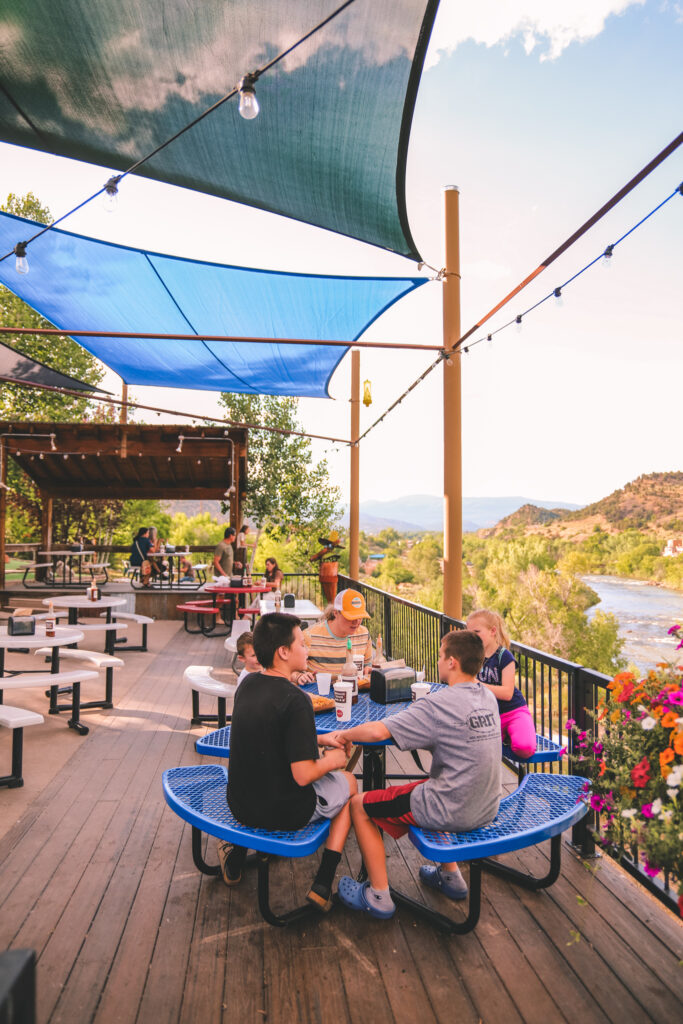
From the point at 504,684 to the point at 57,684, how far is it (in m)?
3.45

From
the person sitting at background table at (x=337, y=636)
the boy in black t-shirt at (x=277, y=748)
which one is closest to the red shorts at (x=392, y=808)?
the boy in black t-shirt at (x=277, y=748)

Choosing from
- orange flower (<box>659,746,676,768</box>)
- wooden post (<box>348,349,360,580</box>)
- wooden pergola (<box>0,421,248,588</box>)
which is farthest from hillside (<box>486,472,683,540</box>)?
orange flower (<box>659,746,676,768</box>)

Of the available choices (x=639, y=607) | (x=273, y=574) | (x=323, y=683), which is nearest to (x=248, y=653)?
(x=323, y=683)

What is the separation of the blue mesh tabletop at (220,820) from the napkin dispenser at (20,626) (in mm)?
2512

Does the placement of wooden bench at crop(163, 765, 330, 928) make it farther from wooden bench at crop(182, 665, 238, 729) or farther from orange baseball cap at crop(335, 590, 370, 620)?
wooden bench at crop(182, 665, 238, 729)

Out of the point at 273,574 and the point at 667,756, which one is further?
the point at 273,574

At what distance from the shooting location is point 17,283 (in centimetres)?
700

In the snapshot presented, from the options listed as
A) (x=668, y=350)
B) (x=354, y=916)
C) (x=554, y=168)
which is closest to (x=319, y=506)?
(x=354, y=916)

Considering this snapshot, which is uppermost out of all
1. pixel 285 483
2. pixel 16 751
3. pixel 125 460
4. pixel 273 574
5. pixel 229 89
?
pixel 229 89

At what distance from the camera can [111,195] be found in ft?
13.7

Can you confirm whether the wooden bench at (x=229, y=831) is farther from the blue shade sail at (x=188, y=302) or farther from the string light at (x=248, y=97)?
the blue shade sail at (x=188, y=302)

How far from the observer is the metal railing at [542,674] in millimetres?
2746

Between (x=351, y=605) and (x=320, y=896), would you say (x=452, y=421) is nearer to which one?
(x=351, y=605)

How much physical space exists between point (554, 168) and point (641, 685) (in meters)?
49.8
